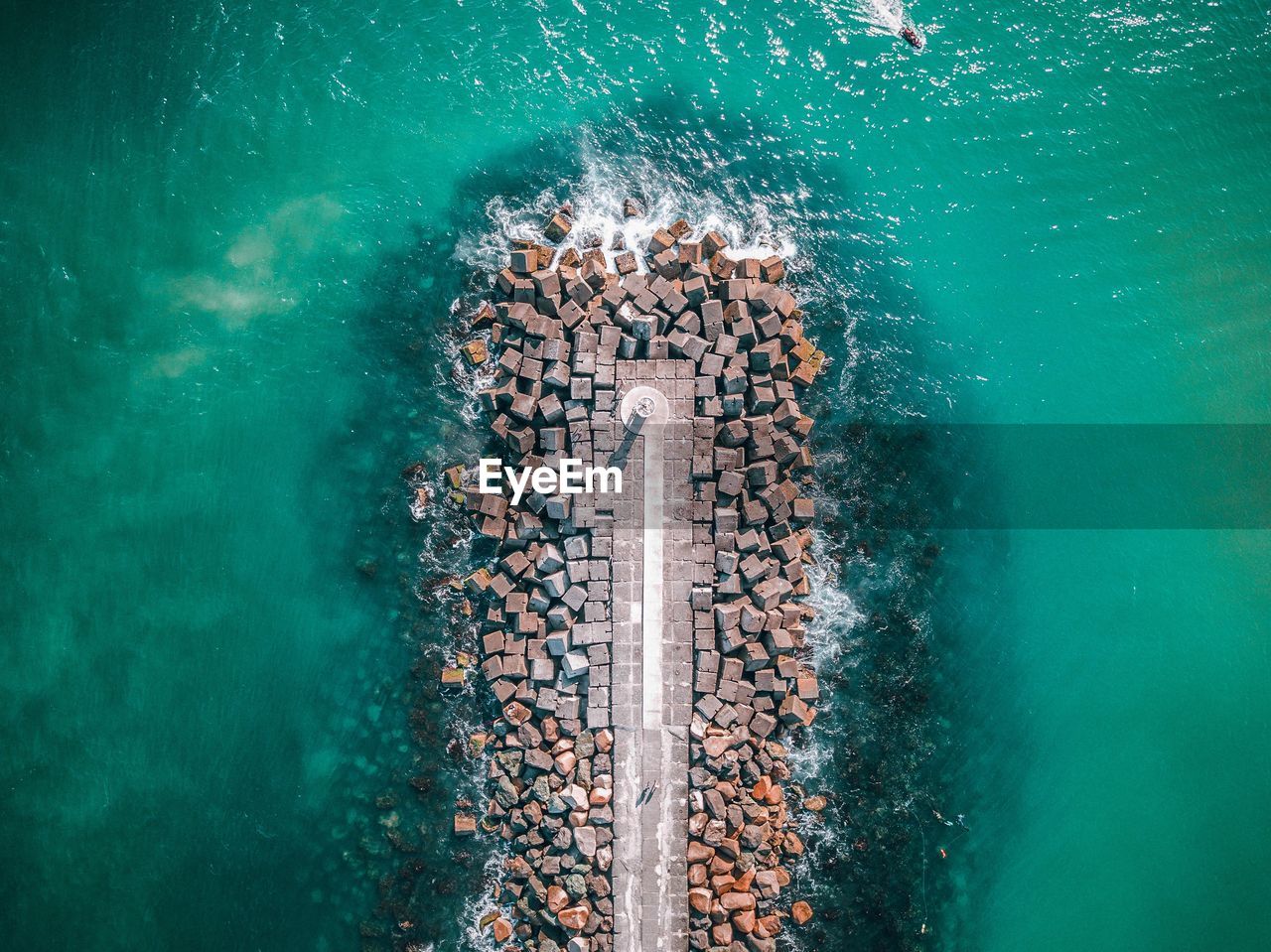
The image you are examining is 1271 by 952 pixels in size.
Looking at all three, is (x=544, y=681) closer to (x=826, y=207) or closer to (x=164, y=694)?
(x=164, y=694)

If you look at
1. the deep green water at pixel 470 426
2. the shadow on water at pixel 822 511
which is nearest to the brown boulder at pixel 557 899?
the shadow on water at pixel 822 511

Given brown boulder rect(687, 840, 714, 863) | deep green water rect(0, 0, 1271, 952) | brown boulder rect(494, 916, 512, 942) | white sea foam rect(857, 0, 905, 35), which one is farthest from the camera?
white sea foam rect(857, 0, 905, 35)

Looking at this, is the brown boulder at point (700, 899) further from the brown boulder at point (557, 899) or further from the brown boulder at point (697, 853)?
the brown boulder at point (557, 899)

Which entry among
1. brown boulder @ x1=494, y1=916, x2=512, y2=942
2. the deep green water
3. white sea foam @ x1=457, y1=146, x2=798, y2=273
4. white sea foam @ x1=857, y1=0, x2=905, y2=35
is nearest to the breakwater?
brown boulder @ x1=494, y1=916, x2=512, y2=942

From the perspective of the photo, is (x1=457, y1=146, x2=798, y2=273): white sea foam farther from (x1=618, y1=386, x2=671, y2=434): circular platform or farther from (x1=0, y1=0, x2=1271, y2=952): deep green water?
(x1=618, y1=386, x2=671, y2=434): circular platform

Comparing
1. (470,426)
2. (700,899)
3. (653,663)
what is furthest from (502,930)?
(470,426)

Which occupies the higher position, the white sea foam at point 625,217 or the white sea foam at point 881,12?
the white sea foam at point 881,12
